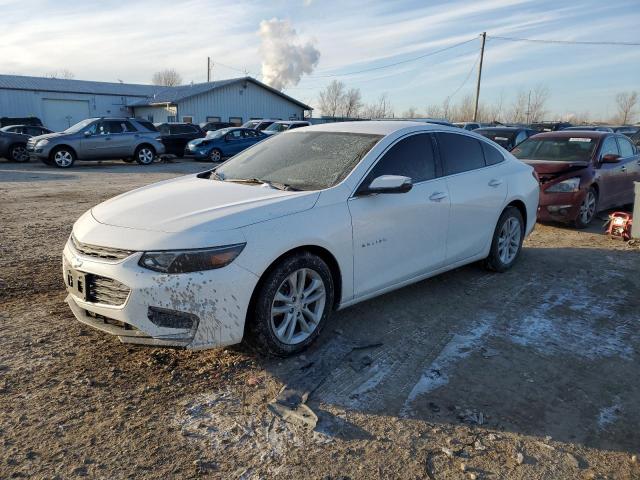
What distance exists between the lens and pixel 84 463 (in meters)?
2.57

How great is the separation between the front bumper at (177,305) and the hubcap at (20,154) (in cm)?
1952

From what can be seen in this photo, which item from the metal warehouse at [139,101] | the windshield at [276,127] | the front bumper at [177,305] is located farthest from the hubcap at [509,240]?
the metal warehouse at [139,101]

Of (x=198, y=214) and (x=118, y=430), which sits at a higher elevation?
(x=198, y=214)

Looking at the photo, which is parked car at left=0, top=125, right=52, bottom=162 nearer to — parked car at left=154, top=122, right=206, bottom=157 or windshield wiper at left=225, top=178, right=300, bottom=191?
parked car at left=154, top=122, right=206, bottom=157

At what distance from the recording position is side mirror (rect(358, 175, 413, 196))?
3.90m

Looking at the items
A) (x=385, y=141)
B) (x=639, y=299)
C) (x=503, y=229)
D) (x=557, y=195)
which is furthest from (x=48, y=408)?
(x=557, y=195)

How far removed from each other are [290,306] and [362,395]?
775mm

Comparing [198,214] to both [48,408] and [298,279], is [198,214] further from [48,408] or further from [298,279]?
[48,408]

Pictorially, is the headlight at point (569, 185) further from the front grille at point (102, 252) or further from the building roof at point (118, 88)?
the building roof at point (118, 88)

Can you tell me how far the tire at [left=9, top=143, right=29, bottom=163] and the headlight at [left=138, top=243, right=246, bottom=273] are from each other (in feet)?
65.1

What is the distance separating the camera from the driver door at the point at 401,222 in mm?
3982

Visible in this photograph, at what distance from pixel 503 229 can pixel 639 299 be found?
Result: 4.66 ft

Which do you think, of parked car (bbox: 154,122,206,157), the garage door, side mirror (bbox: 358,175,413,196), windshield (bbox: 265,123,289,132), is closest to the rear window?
side mirror (bbox: 358,175,413,196)

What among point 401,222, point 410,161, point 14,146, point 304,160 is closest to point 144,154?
point 14,146
